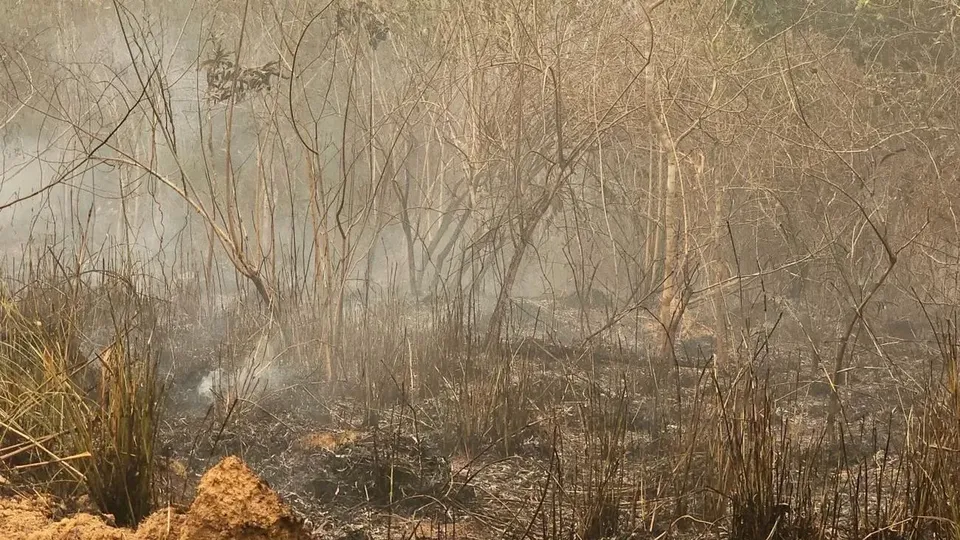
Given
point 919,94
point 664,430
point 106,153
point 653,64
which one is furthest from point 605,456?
point 106,153

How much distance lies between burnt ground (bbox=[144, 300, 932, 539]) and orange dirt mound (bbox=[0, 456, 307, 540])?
18 cm

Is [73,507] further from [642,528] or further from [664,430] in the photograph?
[664,430]

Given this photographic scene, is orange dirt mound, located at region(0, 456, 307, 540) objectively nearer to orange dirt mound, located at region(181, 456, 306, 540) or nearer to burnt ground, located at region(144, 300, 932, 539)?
orange dirt mound, located at region(181, 456, 306, 540)

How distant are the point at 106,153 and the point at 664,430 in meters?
13.0

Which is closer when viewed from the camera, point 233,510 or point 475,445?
point 233,510

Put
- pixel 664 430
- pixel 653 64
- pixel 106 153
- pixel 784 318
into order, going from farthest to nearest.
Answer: pixel 106 153
pixel 784 318
pixel 653 64
pixel 664 430

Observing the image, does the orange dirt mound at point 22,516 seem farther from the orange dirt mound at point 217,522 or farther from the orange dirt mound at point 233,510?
the orange dirt mound at point 233,510

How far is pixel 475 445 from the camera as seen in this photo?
3.63 m

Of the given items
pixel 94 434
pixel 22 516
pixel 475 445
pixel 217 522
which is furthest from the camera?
pixel 475 445

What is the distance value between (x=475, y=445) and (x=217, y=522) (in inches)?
63.7

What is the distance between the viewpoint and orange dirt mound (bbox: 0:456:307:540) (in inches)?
84.3

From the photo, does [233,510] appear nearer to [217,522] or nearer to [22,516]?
[217,522]

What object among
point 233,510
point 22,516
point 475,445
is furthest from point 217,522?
point 475,445

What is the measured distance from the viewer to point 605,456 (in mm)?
2721
